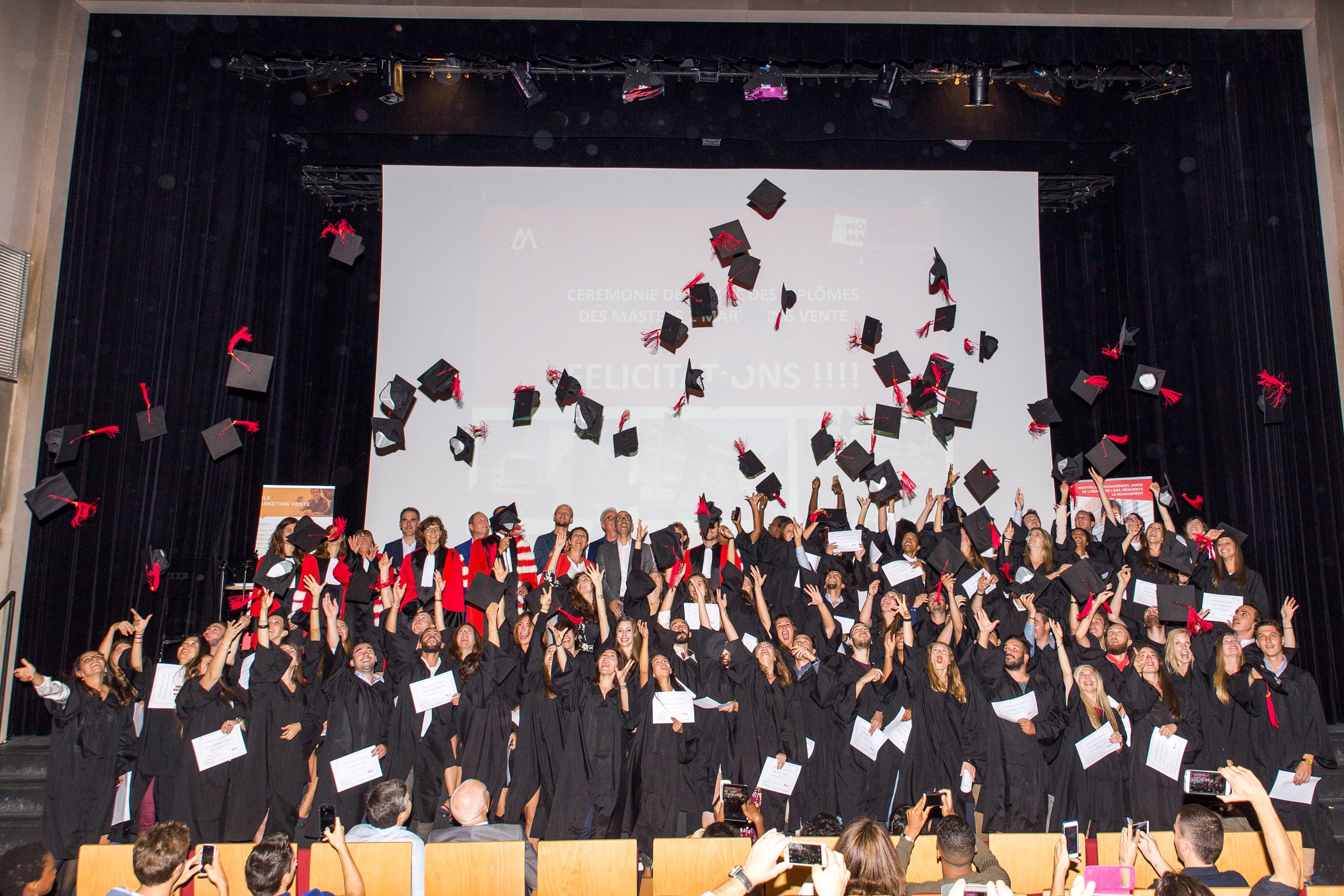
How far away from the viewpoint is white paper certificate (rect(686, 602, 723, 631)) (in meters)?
4.81

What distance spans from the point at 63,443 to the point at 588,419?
349cm

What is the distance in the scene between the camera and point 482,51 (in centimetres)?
607

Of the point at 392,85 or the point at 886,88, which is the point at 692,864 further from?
the point at 392,85

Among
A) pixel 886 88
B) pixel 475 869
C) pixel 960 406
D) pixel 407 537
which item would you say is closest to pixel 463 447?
pixel 407 537

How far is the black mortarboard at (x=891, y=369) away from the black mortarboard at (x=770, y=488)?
1.13 meters

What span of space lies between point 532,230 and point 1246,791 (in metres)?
5.78

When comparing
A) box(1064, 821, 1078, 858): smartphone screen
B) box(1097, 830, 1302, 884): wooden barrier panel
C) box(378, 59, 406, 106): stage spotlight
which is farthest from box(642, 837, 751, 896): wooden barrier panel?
box(378, 59, 406, 106): stage spotlight

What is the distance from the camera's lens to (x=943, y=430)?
6.43m

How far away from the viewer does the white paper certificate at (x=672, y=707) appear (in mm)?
4254

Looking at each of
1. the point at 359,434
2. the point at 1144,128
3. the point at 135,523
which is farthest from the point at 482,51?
the point at 1144,128

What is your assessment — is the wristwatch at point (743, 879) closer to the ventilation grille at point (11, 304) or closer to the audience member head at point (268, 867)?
the audience member head at point (268, 867)

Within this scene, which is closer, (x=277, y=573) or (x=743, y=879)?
(x=743, y=879)

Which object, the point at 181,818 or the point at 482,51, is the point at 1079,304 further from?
the point at 181,818

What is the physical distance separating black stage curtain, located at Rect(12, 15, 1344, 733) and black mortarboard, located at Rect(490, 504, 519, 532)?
172cm
